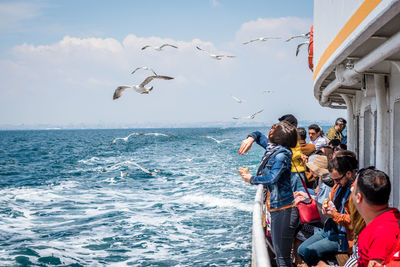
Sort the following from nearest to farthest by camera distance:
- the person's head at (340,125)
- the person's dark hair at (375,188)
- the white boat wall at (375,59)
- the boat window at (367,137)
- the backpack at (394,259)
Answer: the backpack at (394,259) < the person's dark hair at (375,188) < the white boat wall at (375,59) < the boat window at (367,137) < the person's head at (340,125)

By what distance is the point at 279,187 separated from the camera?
324 cm

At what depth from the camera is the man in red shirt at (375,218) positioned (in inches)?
74.0

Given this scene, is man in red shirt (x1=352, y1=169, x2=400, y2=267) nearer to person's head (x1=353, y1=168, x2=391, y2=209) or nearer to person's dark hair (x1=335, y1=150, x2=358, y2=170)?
person's head (x1=353, y1=168, x2=391, y2=209)

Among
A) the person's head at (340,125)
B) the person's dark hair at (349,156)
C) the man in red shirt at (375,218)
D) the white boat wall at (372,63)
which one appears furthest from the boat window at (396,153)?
the person's head at (340,125)

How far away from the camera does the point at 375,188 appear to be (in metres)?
2.01

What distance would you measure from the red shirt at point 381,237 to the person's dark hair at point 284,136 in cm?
128

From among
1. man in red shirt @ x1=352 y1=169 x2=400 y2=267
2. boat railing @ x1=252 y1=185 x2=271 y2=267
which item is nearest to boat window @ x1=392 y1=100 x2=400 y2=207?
boat railing @ x1=252 y1=185 x2=271 y2=267

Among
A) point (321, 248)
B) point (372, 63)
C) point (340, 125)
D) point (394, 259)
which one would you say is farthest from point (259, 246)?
point (340, 125)

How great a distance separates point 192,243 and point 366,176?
21.6 feet

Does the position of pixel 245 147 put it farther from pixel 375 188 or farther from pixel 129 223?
pixel 129 223

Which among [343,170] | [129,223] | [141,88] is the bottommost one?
[129,223]

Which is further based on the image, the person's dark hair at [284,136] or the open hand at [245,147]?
the open hand at [245,147]

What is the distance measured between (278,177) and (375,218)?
1.17 metres

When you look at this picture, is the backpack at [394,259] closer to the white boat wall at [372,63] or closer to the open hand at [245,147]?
the white boat wall at [372,63]
